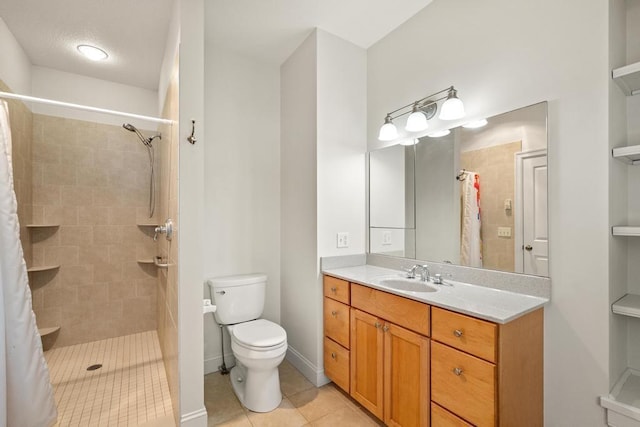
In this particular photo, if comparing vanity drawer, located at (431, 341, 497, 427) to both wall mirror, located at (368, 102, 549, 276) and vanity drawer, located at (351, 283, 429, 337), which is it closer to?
vanity drawer, located at (351, 283, 429, 337)

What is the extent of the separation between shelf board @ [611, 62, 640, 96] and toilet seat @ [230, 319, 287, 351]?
2.16 metres

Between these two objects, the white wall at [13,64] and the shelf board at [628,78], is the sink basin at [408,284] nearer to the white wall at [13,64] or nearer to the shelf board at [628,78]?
the shelf board at [628,78]

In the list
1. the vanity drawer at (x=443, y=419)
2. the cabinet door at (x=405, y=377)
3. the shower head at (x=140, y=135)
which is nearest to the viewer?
the vanity drawer at (x=443, y=419)

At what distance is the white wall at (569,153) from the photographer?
4.25 ft

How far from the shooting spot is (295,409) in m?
1.89

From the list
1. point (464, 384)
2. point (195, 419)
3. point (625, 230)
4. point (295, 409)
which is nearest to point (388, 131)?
point (625, 230)

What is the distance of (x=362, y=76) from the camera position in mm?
2492

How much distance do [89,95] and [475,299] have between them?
361 centimetres

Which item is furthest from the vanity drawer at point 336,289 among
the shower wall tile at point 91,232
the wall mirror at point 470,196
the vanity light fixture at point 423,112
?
the shower wall tile at point 91,232

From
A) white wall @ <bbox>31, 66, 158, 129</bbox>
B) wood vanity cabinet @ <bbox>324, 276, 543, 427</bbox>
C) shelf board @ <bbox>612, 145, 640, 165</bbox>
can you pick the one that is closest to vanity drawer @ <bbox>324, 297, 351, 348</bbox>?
wood vanity cabinet @ <bbox>324, 276, 543, 427</bbox>

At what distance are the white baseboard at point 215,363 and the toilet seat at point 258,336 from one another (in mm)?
474

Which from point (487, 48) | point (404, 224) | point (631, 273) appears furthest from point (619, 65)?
point (404, 224)

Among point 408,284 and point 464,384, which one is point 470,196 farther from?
point 464,384

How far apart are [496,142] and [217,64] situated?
2.17m
